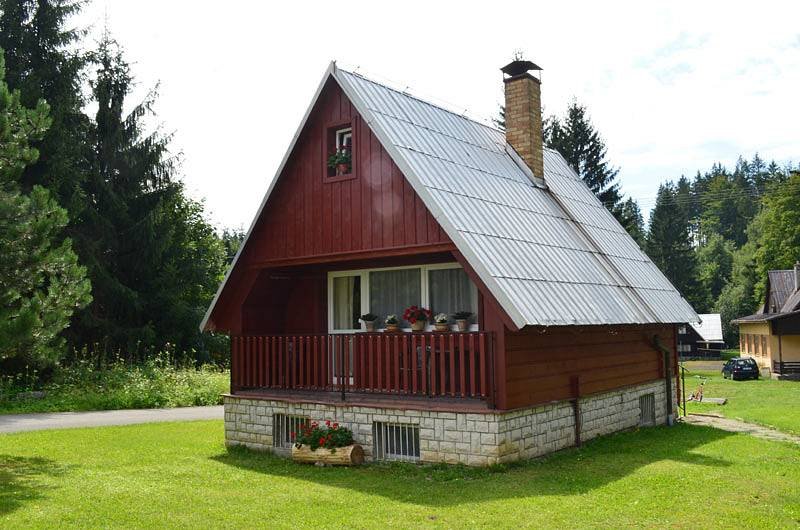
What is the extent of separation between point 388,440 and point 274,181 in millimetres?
5296

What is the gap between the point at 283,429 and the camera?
44.9ft

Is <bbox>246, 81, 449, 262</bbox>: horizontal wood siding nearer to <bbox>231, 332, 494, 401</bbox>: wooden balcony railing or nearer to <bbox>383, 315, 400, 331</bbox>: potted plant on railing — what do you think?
<bbox>383, 315, 400, 331</bbox>: potted plant on railing

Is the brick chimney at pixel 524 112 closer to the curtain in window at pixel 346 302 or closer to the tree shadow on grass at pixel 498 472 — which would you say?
the curtain in window at pixel 346 302

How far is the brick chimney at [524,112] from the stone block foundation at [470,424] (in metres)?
5.55

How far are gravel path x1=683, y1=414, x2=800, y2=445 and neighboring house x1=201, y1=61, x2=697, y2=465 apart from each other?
138cm

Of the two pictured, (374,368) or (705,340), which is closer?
(374,368)

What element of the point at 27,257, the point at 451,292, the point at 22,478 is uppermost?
the point at 27,257

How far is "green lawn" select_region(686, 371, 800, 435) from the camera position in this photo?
1833 centimetres

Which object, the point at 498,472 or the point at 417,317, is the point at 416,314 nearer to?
the point at 417,317

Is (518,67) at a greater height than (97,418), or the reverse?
(518,67)

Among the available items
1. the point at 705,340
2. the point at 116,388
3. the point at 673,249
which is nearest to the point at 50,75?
the point at 116,388

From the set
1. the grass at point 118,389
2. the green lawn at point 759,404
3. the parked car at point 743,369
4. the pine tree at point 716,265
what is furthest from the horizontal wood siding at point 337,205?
the pine tree at point 716,265

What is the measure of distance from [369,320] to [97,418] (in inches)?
394

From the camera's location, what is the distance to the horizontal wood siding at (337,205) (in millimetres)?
12336
